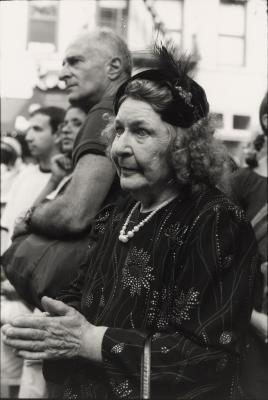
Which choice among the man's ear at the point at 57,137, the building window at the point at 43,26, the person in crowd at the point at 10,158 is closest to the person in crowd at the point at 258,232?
the man's ear at the point at 57,137

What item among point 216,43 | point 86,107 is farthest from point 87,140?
point 216,43

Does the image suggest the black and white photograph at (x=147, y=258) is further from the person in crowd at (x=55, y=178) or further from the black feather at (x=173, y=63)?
the person in crowd at (x=55, y=178)

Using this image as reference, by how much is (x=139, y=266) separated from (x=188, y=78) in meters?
0.64

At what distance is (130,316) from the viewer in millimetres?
1837

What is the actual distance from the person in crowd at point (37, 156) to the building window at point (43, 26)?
10.3m

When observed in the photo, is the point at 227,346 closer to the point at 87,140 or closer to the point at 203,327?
the point at 203,327

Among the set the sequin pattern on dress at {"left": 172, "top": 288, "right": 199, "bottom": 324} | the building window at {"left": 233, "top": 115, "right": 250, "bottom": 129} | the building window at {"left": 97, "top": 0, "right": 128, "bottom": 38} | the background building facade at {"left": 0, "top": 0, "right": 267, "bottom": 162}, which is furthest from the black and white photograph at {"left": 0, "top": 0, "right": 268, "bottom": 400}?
the building window at {"left": 97, "top": 0, "right": 128, "bottom": 38}

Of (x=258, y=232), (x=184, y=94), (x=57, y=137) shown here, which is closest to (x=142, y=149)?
(x=184, y=94)

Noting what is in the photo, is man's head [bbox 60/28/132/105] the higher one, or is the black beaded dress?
man's head [bbox 60/28/132/105]

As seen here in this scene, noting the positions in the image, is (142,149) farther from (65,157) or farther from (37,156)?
(37,156)

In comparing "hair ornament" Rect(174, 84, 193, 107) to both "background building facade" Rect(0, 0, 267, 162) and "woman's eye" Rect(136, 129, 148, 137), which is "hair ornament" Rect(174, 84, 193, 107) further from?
"background building facade" Rect(0, 0, 267, 162)

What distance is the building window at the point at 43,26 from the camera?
15.0m

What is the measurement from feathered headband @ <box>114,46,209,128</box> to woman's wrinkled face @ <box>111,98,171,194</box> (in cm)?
5

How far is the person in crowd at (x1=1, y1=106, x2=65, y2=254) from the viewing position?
4.67 meters
